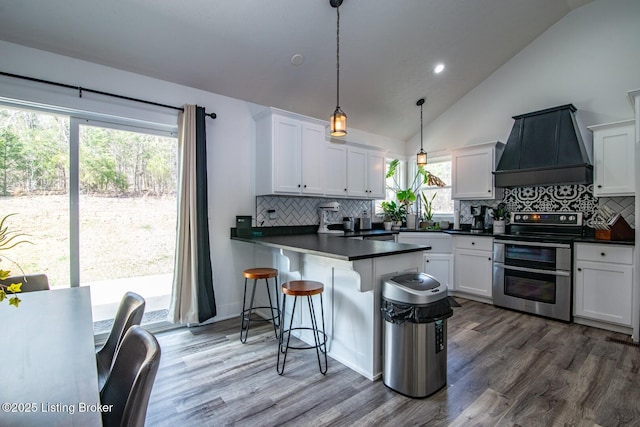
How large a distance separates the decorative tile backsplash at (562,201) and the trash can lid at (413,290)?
9.56 ft

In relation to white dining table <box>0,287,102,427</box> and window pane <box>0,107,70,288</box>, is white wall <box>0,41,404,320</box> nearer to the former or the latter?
window pane <box>0,107,70,288</box>

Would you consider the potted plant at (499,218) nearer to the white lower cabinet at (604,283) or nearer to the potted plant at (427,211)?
the white lower cabinet at (604,283)

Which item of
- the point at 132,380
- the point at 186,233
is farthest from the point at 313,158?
the point at 132,380

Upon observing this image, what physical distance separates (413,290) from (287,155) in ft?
7.26

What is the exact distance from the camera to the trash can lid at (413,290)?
2.07 metres

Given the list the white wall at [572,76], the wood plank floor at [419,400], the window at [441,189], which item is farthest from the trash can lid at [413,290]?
the window at [441,189]

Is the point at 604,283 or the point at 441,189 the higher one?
the point at 441,189

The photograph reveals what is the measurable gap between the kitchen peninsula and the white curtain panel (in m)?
0.96

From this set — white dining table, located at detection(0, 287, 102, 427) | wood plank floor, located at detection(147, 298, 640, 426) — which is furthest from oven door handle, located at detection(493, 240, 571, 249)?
white dining table, located at detection(0, 287, 102, 427)

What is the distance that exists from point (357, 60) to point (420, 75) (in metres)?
1.12

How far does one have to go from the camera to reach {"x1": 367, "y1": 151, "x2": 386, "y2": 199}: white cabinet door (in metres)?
4.71

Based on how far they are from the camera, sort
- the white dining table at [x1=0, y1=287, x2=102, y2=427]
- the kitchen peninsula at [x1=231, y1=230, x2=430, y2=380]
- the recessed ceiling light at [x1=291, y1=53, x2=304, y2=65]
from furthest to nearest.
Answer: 1. the recessed ceiling light at [x1=291, y1=53, x2=304, y2=65]
2. the kitchen peninsula at [x1=231, y1=230, x2=430, y2=380]
3. the white dining table at [x1=0, y1=287, x2=102, y2=427]

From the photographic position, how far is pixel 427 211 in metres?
5.41

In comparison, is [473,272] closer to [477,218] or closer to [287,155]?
[477,218]
